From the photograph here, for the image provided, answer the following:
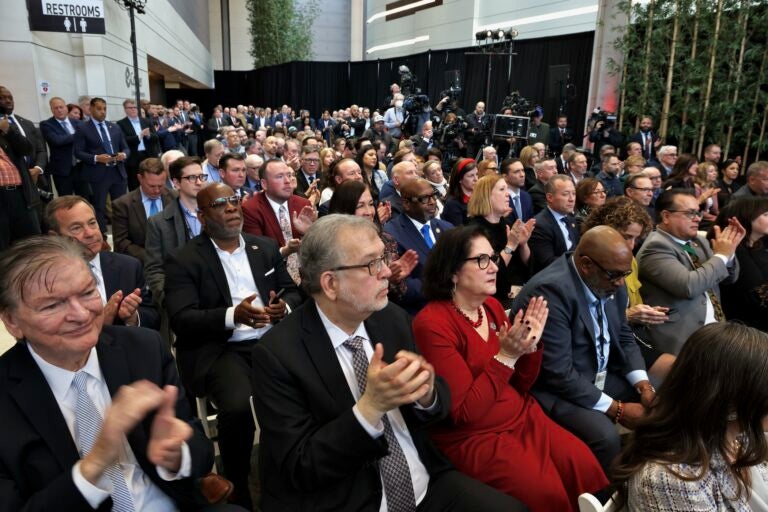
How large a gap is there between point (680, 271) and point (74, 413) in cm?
264

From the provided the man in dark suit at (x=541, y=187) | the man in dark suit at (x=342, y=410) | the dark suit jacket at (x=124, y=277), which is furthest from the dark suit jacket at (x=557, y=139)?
the man in dark suit at (x=342, y=410)

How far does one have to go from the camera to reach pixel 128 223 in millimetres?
3588

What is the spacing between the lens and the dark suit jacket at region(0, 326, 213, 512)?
112 centimetres

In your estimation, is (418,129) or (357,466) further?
(418,129)

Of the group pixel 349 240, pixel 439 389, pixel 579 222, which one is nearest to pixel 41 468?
pixel 349 240

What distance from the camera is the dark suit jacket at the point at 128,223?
11.6 ft

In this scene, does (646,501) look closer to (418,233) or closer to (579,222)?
(418,233)

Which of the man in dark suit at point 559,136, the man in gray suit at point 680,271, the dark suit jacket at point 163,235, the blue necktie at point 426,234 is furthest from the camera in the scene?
the man in dark suit at point 559,136

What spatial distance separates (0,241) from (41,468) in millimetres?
3728

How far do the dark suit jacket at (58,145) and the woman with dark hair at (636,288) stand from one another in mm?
5748

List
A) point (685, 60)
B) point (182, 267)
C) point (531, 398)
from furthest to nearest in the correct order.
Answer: point (685, 60), point (182, 267), point (531, 398)

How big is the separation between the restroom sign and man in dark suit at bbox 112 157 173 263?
16.9 feet

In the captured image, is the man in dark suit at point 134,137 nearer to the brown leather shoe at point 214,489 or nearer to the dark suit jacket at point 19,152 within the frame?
the dark suit jacket at point 19,152

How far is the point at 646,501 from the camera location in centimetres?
117
